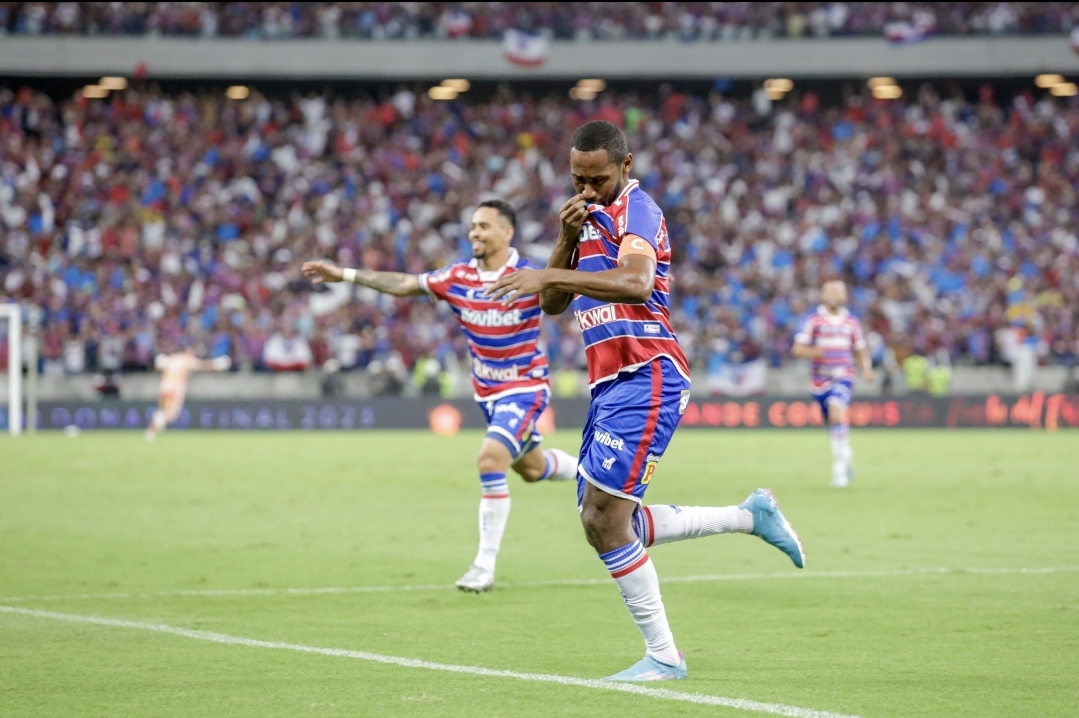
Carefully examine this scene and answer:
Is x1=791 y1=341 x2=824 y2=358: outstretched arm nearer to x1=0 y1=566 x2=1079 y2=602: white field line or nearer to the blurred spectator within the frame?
x1=0 y1=566 x2=1079 y2=602: white field line

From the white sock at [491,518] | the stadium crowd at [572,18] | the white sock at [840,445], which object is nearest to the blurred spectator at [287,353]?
the stadium crowd at [572,18]

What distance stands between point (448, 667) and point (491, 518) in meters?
3.27

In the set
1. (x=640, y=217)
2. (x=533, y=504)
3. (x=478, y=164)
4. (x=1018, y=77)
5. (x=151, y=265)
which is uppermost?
(x=1018, y=77)

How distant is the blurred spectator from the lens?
32.6m

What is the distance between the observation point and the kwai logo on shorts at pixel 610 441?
6.53 meters

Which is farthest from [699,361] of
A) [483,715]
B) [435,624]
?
[483,715]

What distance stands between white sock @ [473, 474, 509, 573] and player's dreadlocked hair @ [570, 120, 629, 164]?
398 centimetres

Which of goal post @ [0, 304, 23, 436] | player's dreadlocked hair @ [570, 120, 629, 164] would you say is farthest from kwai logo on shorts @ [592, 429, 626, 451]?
goal post @ [0, 304, 23, 436]

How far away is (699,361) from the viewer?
110 feet

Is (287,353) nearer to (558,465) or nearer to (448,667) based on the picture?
Result: (558,465)

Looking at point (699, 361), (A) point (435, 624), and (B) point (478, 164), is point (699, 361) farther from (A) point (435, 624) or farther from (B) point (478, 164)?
(A) point (435, 624)

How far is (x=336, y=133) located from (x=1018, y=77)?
19.9 m

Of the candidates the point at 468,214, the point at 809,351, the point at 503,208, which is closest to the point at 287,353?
the point at 468,214

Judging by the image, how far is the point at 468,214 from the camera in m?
37.0
